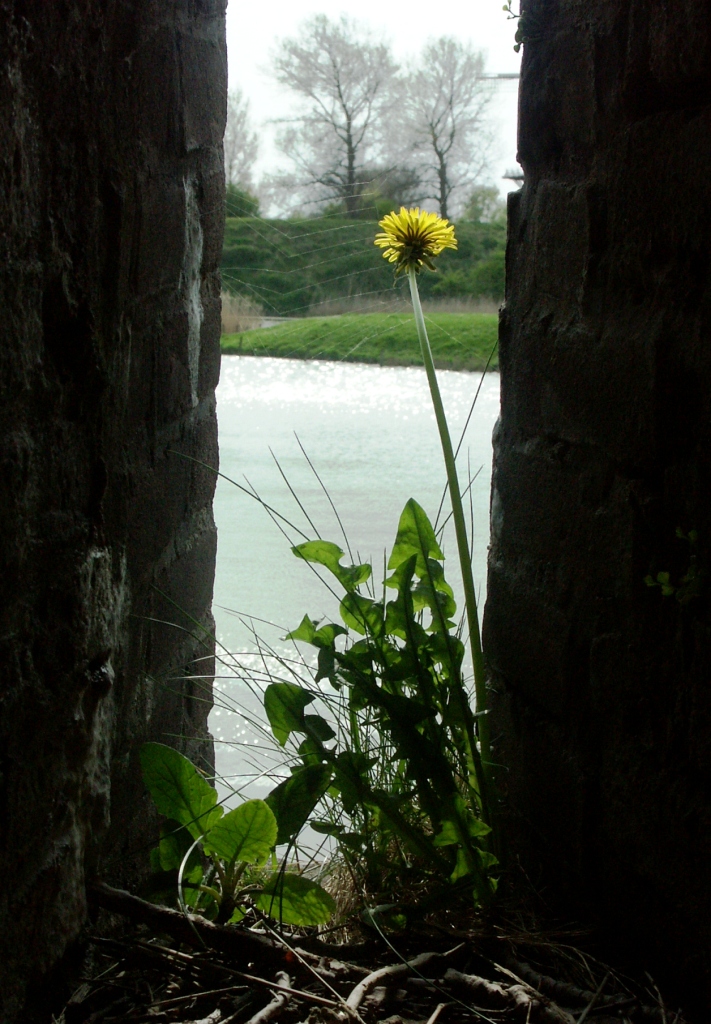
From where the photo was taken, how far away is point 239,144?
1.56m

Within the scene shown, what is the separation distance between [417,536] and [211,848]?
1.43 ft

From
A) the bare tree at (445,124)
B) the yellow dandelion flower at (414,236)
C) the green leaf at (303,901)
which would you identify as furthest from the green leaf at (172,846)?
the bare tree at (445,124)

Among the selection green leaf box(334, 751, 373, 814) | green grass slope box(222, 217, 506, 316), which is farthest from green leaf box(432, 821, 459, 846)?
green grass slope box(222, 217, 506, 316)

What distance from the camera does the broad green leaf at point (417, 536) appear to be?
121 centimetres

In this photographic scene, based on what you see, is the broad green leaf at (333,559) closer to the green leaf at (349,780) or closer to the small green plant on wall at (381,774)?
the small green plant on wall at (381,774)

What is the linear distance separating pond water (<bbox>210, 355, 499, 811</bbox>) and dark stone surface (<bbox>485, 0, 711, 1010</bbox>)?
0.65 m

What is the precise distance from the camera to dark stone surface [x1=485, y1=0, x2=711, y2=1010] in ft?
3.03

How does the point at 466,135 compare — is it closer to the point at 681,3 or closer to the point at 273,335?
the point at 273,335

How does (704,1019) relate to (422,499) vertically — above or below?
below

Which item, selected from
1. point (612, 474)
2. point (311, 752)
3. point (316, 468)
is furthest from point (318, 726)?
point (316, 468)

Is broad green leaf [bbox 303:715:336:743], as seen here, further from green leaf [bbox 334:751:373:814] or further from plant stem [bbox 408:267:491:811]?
plant stem [bbox 408:267:491:811]

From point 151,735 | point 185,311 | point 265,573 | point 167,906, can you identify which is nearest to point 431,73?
point 185,311

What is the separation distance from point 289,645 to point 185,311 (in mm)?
892

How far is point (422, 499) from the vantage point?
6.31ft
